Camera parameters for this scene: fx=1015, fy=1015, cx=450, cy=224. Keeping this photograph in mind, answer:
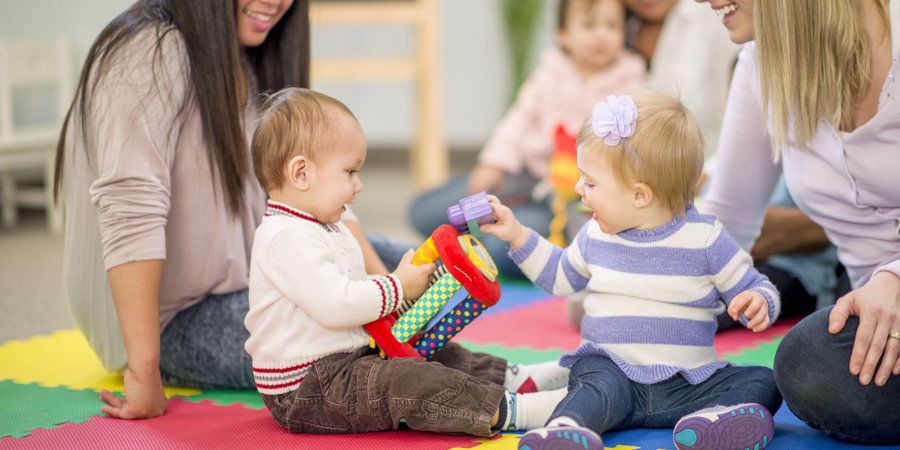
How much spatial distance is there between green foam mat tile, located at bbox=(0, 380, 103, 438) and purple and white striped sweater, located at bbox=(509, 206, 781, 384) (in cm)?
76

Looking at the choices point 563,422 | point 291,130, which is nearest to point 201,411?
point 291,130

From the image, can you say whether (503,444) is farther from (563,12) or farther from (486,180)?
(563,12)

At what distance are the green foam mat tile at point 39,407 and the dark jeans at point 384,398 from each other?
0.33m

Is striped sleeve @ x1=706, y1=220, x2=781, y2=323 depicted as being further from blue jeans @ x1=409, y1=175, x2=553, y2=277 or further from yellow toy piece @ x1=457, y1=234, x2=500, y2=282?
blue jeans @ x1=409, y1=175, x2=553, y2=277

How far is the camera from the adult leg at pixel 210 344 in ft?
5.18

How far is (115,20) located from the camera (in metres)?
1.54

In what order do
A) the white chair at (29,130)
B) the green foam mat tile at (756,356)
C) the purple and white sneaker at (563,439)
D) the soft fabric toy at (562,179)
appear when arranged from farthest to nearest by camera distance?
the white chair at (29,130) → the soft fabric toy at (562,179) → the green foam mat tile at (756,356) → the purple and white sneaker at (563,439)

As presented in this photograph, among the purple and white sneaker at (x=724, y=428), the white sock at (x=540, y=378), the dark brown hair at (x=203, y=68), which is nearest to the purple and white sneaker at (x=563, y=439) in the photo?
the purple and white sneaker at (x=724, y=428)

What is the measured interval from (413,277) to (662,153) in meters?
0.37

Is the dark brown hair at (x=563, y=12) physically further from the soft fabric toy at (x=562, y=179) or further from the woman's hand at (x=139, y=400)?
the woman's hand at (x=139, y=400)

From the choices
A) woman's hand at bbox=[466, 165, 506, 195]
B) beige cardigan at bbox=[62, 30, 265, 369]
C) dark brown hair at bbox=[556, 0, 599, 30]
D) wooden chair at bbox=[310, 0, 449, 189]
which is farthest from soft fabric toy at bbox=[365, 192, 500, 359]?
wooden chair at bbox=[310, 0, 449, 189]

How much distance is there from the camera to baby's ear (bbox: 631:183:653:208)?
4.36 feet

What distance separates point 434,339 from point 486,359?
5.8 inches

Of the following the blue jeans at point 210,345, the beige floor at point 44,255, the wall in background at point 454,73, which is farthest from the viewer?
the wall in background at point 454,73
